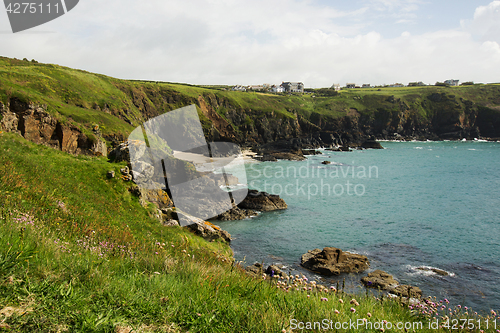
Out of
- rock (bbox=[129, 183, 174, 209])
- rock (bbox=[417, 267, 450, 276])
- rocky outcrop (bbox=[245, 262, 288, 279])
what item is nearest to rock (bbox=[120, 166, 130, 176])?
rock (bbox=[129, 183, 174, 209])

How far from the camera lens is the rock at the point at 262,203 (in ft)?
130

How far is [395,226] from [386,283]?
1591cm

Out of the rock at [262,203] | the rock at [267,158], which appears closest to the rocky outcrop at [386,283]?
the rock at [262,203]

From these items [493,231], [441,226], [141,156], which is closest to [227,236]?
[141,156]

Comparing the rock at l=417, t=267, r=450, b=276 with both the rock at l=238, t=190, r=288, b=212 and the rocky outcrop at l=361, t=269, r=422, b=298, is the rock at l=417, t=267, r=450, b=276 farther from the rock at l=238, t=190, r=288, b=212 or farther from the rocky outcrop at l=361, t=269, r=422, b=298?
the rock at l=238, t=190, r=288, b=212

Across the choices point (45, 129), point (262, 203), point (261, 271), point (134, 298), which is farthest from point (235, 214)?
point (134, 298)

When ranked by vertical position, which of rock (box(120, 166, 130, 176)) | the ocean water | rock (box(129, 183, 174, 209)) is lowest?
the ocean water

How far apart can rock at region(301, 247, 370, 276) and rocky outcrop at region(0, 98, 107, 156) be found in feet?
65.7

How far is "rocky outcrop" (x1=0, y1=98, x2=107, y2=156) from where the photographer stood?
23.9 metres

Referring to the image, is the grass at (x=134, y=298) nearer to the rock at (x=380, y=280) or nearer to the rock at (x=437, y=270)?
the rock at (x=380, y=280)

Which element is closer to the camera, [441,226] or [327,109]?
[441,226]

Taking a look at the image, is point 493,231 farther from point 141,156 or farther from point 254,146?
point 254,146

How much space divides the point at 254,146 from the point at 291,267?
90.5 m

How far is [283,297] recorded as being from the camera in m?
5.05
